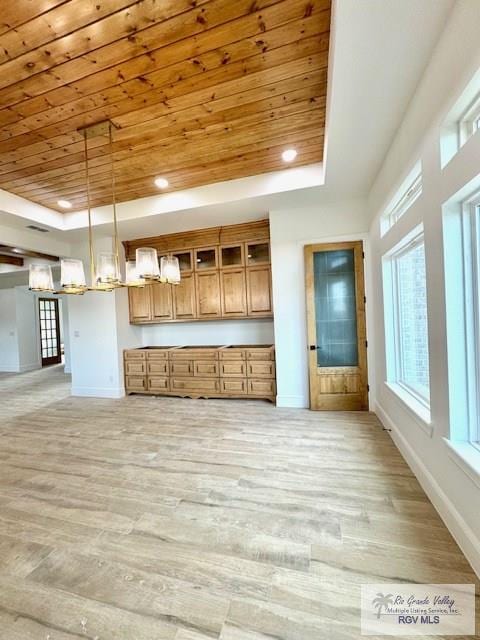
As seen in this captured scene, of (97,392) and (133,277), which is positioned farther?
(97,392)

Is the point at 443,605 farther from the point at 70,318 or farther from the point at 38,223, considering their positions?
the point at 70,318

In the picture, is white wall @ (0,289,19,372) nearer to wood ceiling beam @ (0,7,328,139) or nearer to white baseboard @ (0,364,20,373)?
white baseboard @ (0,364,20,373)

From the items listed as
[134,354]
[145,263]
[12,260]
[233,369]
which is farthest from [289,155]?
[12,260]

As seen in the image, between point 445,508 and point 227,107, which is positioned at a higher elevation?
point 227,107

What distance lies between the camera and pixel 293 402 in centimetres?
428

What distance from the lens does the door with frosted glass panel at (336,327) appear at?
3945 mm

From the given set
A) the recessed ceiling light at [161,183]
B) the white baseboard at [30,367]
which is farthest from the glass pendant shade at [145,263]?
the white baseboard at [30,367]

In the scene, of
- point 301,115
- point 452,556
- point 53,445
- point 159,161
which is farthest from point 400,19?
point 53,445

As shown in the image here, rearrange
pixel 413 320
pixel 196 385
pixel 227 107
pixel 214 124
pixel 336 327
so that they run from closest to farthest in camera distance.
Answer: pixel 227 107 → pixel 214 124 → pixel 413 320 → pixel 336 327 → pixel 196 385

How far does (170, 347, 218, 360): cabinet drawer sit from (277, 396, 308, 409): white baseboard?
127cm

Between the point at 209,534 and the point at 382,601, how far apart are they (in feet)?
3.21

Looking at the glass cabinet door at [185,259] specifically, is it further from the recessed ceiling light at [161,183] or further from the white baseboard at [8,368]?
the white baseboard at [8,368]

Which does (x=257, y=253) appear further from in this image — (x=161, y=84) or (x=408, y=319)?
(x=161, y=84)

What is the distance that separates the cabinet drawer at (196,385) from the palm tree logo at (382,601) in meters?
3.61
